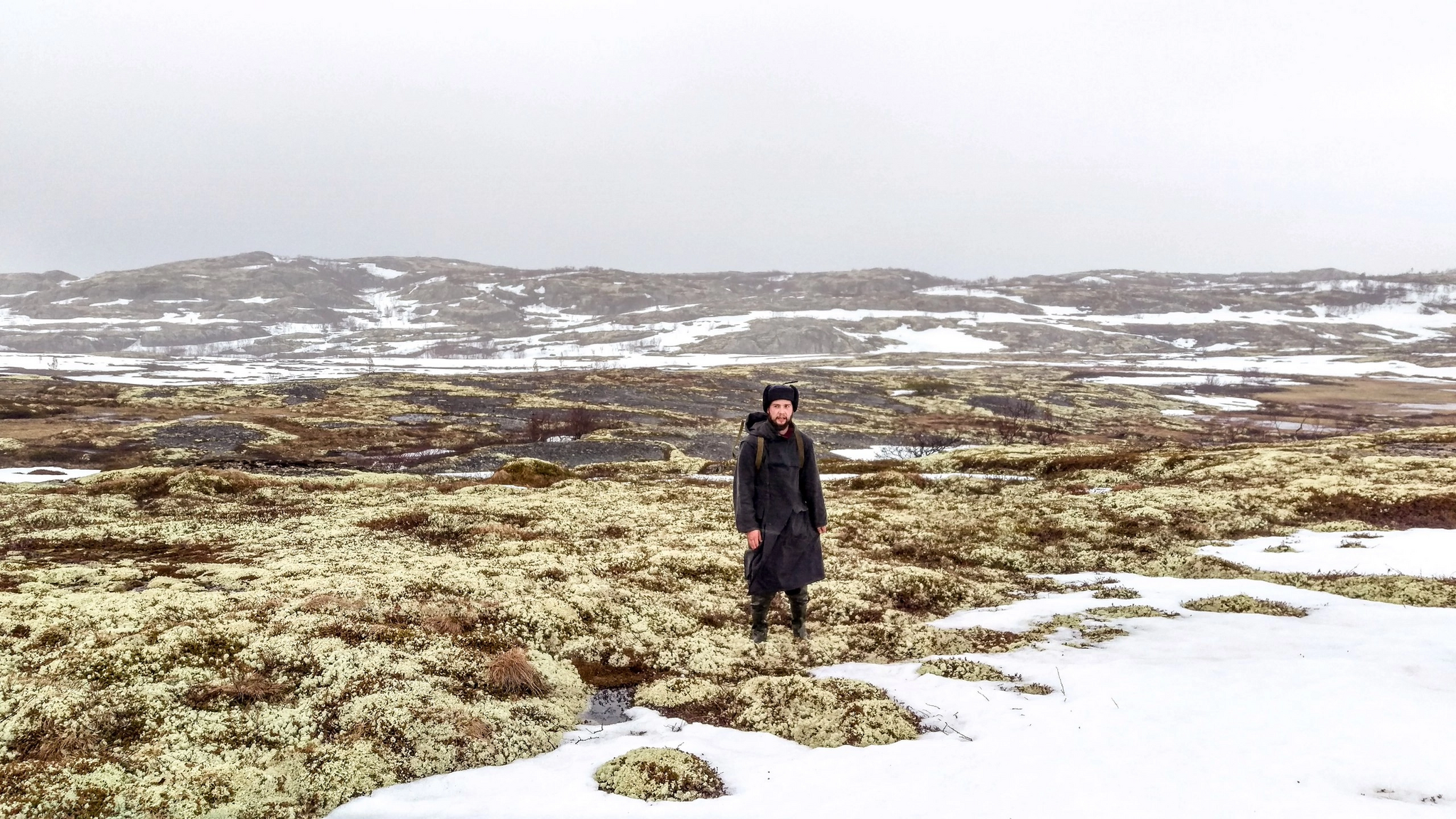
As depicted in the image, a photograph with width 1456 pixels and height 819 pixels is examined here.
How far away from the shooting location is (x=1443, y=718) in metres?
7.07

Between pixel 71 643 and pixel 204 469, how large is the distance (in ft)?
55.6

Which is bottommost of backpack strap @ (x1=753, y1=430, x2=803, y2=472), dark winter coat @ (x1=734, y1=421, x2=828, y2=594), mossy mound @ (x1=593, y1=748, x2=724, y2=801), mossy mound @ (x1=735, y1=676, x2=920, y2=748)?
mossy mound @ (x1=735, y1=676, x2=920, y2=748)

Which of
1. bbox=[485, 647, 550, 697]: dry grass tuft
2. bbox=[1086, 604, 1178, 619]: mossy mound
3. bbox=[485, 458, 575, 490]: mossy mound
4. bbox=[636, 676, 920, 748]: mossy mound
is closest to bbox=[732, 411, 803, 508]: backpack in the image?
bbox=[636, 676, 920, 748]: mossy mound

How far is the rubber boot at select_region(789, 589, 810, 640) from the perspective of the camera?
1139cm

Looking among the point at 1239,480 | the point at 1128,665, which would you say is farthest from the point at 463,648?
the point at 1239,480

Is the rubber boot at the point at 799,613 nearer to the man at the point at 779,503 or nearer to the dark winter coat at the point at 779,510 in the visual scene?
the man at the point at 779,503

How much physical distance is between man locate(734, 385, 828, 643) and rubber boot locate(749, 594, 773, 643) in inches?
4.4

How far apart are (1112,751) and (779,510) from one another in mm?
5125

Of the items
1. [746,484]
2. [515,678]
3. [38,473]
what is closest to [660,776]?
[515,678]

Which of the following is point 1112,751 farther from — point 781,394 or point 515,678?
point 515,678

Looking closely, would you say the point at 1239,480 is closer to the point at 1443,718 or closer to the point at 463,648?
the point at 1443,718

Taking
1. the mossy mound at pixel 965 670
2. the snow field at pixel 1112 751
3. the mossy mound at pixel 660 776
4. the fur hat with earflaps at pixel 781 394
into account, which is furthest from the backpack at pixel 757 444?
the mossy mound at pixel 660 776

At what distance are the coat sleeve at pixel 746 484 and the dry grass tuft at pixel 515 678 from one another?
343 centimetres

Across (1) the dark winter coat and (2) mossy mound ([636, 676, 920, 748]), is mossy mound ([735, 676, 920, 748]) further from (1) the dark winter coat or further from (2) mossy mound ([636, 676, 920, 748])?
(1) the dark winter coat
